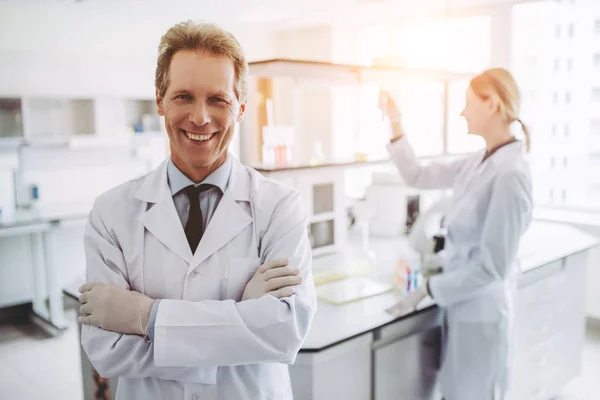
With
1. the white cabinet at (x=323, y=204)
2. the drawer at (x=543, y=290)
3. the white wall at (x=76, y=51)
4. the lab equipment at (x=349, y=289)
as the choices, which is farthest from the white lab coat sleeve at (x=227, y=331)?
the white wall at (x=76, y=51)

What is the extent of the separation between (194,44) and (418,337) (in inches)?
58.5

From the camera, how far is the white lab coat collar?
3.99 feet

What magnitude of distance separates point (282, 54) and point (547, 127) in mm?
3289

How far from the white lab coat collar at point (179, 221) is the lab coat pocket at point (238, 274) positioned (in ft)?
0.17

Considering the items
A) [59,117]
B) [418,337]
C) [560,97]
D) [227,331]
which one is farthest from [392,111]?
[59,117]

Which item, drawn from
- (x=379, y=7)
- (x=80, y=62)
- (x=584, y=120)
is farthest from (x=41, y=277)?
(x=584, y=120)

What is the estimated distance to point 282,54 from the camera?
648 cm

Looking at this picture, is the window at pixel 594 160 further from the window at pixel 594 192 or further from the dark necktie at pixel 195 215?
the dark necktie at pixel 195 215

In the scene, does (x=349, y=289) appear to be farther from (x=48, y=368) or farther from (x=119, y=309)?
(x=48, y=368)

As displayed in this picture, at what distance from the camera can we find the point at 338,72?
2.42 meters

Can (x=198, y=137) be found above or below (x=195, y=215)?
above

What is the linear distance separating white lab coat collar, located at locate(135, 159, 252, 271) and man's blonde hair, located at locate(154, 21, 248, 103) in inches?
9.3

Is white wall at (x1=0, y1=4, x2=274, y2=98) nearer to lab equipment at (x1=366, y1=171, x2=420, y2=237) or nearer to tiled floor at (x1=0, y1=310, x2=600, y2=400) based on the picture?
tiled floor at (x1=0, y1=310, x2=600, y2=400)

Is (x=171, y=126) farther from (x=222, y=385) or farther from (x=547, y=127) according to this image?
(x=547, y=127)
